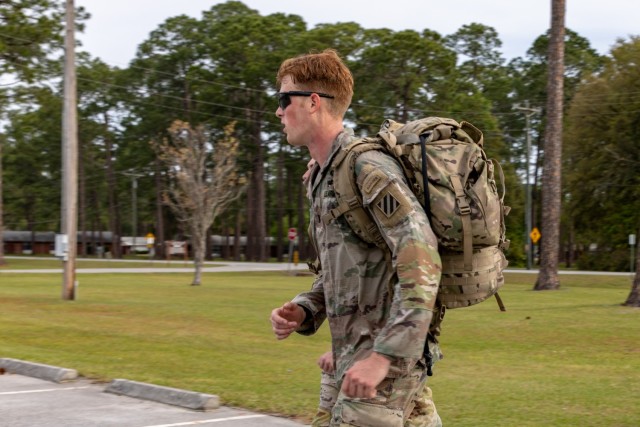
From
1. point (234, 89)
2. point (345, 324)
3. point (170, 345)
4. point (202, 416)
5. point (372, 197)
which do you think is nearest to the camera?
point (372, 197)

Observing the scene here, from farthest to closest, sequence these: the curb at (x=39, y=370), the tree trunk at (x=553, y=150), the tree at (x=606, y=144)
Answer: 1. the tree at (x=606, y=144)
2. the tree trunk at (x=553, y=150)
3. the curb at (x=39, y=370)

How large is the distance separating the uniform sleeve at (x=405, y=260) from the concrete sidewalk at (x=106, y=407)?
4575mm

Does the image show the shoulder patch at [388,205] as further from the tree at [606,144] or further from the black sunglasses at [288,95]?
the tree at [606,144]

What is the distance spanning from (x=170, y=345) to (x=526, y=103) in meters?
65.3

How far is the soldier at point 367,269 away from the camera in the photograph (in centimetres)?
291

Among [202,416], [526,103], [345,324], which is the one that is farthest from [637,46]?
[345,324]

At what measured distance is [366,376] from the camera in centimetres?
295

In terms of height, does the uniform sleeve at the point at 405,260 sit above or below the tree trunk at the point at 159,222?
below

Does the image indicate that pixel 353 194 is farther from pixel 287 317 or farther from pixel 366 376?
pixel 287 317

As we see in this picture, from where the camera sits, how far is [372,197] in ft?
9.80

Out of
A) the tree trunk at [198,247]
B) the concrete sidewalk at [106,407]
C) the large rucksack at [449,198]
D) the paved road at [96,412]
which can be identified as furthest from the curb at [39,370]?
the tree trunk at [198,247]

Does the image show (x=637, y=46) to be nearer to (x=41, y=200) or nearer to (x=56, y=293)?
(x=56, y=293)

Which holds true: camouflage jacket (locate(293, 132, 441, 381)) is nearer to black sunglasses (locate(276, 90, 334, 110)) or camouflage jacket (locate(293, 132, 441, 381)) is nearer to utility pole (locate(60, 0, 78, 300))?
black sunglasses (locate(276, 90, 334, 110))

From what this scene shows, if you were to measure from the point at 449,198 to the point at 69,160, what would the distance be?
2173 centimetres
